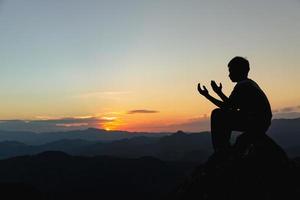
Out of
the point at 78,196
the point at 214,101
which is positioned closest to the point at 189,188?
the point at 214,101

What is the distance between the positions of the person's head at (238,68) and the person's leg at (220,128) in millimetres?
978

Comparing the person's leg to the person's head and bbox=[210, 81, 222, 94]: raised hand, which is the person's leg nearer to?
bbox=[210, 81, 222, 94]: raised hand

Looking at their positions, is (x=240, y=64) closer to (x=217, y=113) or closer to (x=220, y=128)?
(x=217, y=113)

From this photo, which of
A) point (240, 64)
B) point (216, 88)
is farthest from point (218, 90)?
point (240, 64)

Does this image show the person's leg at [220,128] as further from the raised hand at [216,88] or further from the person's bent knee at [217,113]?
the raised hand at [216,88]

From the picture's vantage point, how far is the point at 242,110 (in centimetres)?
954

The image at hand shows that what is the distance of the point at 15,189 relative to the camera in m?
78.7

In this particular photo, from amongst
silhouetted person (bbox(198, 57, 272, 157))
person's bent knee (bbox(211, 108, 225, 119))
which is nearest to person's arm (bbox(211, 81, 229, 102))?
silhouetted person (bbox(198, 57, 272, 157))

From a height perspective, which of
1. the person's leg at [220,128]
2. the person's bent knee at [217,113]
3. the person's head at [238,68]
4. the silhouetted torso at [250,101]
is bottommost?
the person's leg at [220,128]

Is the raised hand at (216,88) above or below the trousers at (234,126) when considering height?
above

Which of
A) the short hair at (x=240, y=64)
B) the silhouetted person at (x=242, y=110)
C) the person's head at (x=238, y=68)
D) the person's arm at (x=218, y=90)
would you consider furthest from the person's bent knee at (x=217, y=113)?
the short hair at (x=240, y=64)

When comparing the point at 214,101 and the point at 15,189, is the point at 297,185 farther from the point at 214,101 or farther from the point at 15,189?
the point at 15,189

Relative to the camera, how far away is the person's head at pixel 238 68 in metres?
9.80

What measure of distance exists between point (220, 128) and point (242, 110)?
2.32ft
